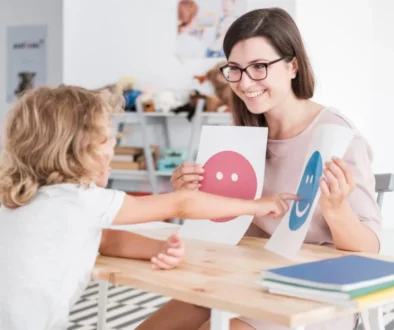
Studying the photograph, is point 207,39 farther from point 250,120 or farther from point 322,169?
point 322,169

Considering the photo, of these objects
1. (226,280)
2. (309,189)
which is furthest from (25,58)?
(226,280)

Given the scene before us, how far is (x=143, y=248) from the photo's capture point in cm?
161

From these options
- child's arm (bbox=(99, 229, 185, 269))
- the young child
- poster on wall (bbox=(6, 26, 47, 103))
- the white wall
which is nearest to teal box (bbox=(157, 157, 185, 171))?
the white wall

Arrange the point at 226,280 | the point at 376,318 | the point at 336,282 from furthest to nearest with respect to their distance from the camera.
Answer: the point at 376,318 < the point at 226,280 < the point at 336,282

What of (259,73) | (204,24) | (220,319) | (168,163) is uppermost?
(204,24)

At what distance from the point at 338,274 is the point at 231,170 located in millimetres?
632

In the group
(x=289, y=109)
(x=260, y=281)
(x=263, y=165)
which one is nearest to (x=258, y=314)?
(x=260, y=281)

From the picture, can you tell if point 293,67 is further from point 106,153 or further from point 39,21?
point 39,21

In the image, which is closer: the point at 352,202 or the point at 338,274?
the point at 338,274

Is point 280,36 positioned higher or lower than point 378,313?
higher

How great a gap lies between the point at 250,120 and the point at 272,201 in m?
0.38

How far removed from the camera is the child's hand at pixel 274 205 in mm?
1669

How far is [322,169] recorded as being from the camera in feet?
5.21

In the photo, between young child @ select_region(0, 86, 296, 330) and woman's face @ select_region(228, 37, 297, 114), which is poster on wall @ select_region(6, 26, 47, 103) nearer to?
woman's face @ select_region(228, 37, 297, 114)
